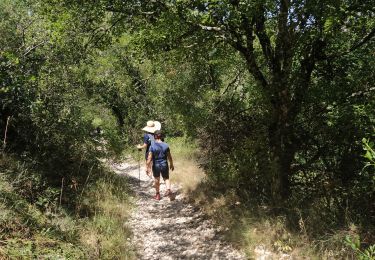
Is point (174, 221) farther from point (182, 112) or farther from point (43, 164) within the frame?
point (182, 112)

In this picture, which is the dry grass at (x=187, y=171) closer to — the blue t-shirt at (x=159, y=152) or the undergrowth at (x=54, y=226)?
the blue t-shirt at (x=159, y=152)

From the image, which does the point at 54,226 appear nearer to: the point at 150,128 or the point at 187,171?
the point at 150,128

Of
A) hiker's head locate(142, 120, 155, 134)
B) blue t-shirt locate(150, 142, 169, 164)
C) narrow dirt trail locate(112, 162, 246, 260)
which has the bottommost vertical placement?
narrow dirt trail locate(112, 162, 246, 260)

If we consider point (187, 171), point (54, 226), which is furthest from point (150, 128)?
point (54, 226)

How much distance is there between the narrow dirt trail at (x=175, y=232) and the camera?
6.36 meters

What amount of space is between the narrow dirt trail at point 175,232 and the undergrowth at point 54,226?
402mm

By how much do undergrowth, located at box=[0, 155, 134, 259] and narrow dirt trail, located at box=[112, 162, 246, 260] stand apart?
40 centimetres

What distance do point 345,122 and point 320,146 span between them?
87 centimetres

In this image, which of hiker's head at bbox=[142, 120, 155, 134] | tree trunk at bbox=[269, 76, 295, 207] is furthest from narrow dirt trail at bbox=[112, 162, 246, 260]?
hiker's head at bbox=[142, 120, 155, 134]

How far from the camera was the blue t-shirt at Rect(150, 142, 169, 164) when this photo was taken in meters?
9.11

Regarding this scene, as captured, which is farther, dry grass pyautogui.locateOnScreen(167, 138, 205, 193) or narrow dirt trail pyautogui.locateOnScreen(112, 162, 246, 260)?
dry grass pyautogui.locateOnScreen(167, 138, 205, 193)

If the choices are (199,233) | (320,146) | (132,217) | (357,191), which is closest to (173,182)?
(132,217)

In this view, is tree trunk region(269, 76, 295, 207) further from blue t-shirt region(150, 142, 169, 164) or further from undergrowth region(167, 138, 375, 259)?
blue t-shirt region(150, 142, 169, 164)

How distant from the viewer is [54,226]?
5.88 metres
